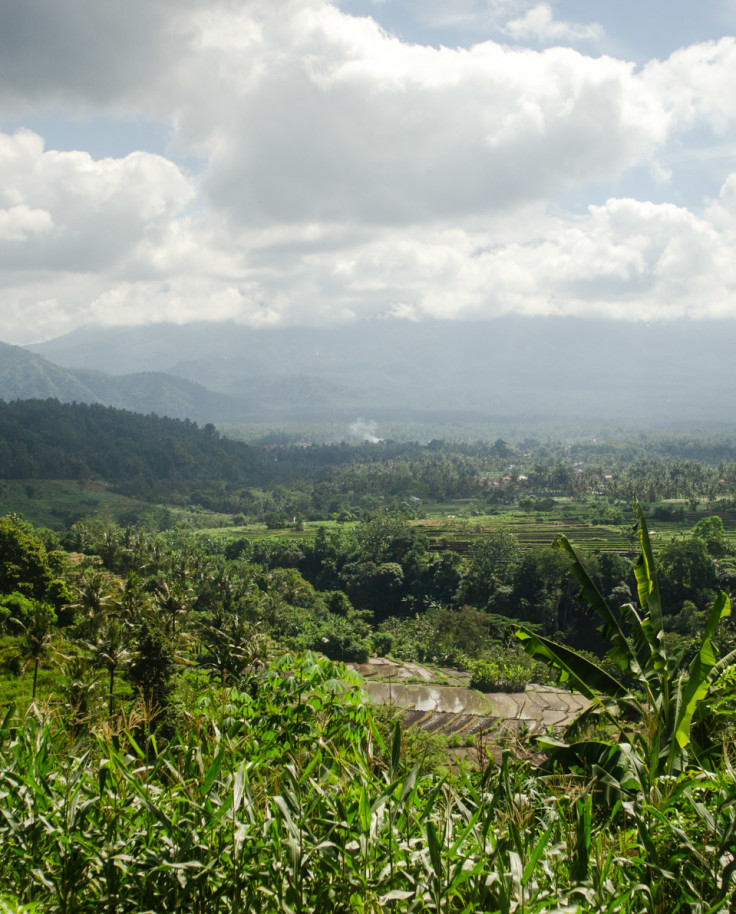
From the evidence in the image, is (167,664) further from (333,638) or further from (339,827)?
(339,827)

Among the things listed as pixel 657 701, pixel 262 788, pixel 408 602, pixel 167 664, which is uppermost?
pixel 262 788

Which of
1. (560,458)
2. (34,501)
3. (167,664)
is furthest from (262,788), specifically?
(560,458)

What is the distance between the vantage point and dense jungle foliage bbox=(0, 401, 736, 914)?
2.50m

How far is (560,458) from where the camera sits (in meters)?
153

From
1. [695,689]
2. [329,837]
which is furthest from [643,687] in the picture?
[329,837]

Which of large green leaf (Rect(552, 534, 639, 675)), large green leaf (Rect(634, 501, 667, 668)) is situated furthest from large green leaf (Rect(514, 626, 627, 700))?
large green leaf (Rect(634, 501, 667, 668))

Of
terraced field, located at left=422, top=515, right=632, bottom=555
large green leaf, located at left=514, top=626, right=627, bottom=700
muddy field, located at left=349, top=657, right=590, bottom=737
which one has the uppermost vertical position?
large green leaf, located at left=514, top=626, right=627, bottom=700

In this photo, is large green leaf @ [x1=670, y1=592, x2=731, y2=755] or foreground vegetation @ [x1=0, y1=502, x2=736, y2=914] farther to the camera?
large green leaf @ [x1=670, y1=592, x2=731, y2=755]

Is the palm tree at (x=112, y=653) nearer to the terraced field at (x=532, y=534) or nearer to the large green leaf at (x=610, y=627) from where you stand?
the large green leaf at (x=610, y=627)

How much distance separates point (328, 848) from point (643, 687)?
160 inches

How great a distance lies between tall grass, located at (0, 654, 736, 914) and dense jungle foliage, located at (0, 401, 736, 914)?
14 mm

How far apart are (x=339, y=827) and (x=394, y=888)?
1.03 ft

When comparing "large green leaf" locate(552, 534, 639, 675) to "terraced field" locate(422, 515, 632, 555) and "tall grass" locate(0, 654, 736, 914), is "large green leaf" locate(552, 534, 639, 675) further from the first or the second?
"terraced field" locate(422, 515, 632, 555)

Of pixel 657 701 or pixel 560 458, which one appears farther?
pixel 560 458
